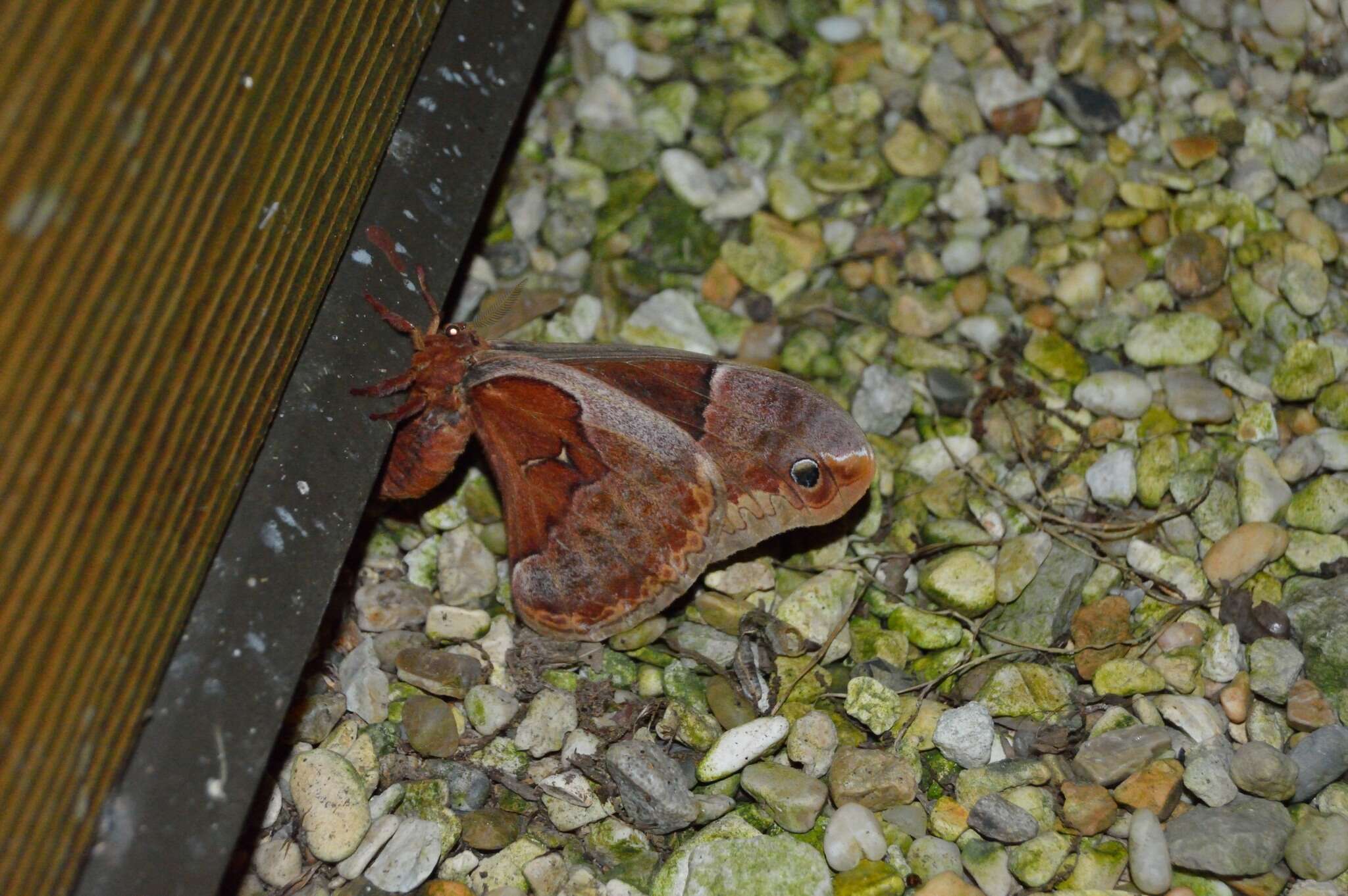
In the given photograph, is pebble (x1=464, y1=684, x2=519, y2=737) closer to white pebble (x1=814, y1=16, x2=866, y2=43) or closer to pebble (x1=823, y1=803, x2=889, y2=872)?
pebble (x1=823, y1=803, x2=889, y2=872)

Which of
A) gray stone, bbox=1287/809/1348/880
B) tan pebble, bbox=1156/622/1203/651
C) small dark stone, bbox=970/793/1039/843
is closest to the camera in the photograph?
gray stone, bbox=1287/809/1348/880

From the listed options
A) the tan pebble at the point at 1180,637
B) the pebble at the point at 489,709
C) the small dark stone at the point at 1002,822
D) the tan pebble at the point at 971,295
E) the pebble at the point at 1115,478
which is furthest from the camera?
the tan pebble at the point at 971,295

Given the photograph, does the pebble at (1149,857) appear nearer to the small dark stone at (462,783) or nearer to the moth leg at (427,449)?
the small dark stone at (462,783)

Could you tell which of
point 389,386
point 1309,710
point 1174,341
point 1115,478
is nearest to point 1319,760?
point 1309,710

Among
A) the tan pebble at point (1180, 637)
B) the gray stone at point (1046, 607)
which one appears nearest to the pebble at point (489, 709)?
the gray stone at point (1046, 607)

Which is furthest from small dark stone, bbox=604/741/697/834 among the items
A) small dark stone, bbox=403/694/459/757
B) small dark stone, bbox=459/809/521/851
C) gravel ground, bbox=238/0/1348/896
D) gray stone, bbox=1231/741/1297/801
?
gray stone, bbox=1231/741/1297/801
